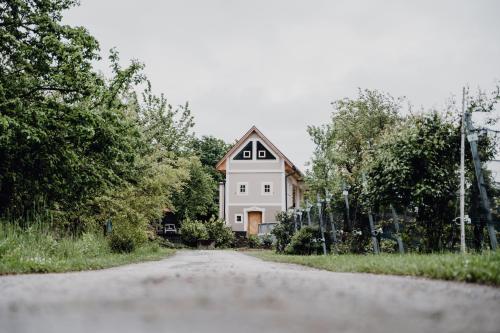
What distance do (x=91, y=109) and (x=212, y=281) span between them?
12057 millimetres

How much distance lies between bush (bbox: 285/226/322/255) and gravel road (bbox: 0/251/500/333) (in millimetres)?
11091

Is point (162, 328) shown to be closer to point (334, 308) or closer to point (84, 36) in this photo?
point (334, 308)

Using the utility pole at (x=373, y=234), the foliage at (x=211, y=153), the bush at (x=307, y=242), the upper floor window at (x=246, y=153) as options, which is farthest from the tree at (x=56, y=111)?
the foliage at (x=211, y=153)

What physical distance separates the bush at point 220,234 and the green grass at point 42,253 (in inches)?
729

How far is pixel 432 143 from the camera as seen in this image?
10641mm

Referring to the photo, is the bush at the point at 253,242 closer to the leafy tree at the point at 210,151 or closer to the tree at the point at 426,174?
the tree at the point at 426,174

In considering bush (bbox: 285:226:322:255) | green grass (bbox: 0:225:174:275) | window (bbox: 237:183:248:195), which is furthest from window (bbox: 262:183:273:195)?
green grass (bbox: 0:225:174:275)

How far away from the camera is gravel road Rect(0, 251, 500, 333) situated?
10.3 feet

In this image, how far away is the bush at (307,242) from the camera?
54.3 ft

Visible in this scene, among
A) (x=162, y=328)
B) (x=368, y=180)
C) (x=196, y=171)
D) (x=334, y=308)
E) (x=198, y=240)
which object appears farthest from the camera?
(x=196, y=171)

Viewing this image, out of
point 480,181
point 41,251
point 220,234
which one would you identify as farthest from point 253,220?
point 480,181

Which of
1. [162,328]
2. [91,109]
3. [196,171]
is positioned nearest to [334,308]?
[162,328]

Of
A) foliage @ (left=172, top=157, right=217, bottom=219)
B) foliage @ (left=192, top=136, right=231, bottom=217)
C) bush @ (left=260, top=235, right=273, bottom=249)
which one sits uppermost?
foliage @ (left=192, top=136, right=231, bottom=217)

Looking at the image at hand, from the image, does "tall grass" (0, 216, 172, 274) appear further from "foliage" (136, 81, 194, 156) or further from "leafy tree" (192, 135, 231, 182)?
"leafy tree" (192, 135, 231, 182)
